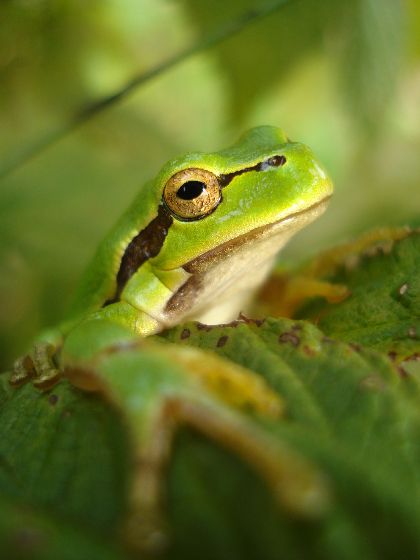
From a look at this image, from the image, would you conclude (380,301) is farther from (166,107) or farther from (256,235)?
(166,107)

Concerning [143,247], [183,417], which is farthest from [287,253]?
[183,417]

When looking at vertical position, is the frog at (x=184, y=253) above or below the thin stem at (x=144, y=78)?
below

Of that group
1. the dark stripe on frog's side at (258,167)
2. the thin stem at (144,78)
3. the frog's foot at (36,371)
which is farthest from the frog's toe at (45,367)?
the thin stem at (144,78)

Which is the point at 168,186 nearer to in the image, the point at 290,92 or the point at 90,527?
the point at 90,527

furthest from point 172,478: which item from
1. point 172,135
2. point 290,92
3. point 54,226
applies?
point 290,92

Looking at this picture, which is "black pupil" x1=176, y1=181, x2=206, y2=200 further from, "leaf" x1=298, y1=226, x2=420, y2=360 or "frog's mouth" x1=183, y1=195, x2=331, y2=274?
"leaf" x1=298, y1=226, x2=420, y2=360

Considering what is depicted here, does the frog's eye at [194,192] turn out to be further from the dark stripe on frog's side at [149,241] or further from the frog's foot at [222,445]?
the frog's foot at [222,445]

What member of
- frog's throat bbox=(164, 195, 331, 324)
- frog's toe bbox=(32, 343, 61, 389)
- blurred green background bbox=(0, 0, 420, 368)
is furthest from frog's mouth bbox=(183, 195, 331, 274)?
blurred green background bbox=(0, 0, 420, 368)
